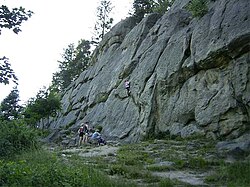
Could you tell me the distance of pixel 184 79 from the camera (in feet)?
68.4

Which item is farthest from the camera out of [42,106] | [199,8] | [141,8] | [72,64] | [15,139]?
[72,64]

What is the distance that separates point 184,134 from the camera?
1877 cm

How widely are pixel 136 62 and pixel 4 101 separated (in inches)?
713

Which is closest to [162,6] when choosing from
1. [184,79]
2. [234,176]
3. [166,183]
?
[184,79]

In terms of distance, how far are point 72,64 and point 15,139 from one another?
46667mm

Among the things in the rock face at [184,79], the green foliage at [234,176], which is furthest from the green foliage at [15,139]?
the rock face at [184,79]

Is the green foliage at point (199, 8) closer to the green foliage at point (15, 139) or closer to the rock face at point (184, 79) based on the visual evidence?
the rock face at point (184, 79)

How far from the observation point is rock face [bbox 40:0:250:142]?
16.8m

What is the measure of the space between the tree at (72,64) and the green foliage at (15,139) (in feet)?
144

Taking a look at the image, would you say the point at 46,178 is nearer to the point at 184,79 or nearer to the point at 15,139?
the point at 15,139

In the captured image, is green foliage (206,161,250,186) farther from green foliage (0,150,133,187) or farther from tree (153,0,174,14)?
tree (153,0,174,14)

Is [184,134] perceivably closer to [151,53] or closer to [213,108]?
[213,108]

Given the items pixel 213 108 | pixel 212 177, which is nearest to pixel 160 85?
pixel 213 108

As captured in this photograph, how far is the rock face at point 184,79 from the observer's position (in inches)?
663
